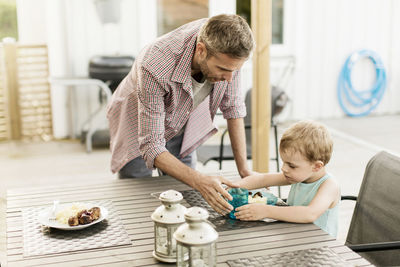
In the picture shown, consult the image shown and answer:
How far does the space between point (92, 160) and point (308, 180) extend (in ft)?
11.9

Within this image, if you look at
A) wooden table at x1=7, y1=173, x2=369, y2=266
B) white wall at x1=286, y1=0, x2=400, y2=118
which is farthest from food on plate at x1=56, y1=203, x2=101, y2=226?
white wall at x1=286, y1=0, x2=400, y2=118

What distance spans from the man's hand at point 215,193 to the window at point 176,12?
479 centimetres

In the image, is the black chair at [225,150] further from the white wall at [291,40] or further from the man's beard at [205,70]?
the white wall at [291,40]

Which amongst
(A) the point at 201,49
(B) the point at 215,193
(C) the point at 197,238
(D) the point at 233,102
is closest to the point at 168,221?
(C) the point at 197,238

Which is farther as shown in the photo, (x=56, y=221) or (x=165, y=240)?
(x=56, y=221)

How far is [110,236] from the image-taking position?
171 centimetres

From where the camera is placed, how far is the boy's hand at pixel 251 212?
1804 mm

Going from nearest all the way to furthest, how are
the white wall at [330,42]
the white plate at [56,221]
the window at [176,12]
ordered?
the white plate at [56,221], the window at [176,12], the white wall at [330,42]

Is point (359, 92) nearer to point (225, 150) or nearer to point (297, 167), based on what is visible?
point (225, 150)

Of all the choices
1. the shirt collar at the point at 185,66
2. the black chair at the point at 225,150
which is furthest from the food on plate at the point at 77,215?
the black chair at the point at 225,150

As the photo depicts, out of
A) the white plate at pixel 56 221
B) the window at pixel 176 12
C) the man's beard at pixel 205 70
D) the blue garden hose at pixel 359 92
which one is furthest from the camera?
the blue garden hose at pixel 359 92

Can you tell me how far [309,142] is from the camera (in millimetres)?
1903

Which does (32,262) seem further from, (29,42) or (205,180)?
(29,42)

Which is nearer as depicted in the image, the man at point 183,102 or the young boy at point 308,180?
the young boy at point 308,180
